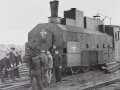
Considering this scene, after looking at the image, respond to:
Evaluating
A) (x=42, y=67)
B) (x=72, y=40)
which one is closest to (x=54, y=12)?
(x=72, y=40)

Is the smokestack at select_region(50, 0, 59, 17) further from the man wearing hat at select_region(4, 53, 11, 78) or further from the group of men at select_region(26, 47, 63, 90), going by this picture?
the man wearing hat at select_region(4, 53, 11, 78)

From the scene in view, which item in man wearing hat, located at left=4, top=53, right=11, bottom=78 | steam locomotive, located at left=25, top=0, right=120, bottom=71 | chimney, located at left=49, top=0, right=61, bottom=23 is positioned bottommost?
man wearing hat, located at left=4, top=53, right=11, bottom=78

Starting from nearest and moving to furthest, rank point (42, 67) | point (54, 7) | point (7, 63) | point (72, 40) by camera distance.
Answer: point (42, 67)
point (7, 63)
point (54, 7)
point (72, 40)

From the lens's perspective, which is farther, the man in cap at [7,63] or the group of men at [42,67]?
the man in cap at [7,63]

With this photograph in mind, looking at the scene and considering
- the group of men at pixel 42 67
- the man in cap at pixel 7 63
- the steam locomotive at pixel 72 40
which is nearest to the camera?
the group of men at pixel 42 67

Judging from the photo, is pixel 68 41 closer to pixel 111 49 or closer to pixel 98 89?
pixel 98 89

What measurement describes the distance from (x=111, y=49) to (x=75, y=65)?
596 cm

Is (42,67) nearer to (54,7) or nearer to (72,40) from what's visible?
(72,40)

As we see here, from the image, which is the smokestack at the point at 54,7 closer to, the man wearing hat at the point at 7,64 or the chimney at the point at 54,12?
the chimney at the point at 54,12

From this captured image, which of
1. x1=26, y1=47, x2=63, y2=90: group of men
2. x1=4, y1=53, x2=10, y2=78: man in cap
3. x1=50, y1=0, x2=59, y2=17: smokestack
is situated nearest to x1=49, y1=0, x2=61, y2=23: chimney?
x1=50, y1=0, x2=59, y2=17: smokestack

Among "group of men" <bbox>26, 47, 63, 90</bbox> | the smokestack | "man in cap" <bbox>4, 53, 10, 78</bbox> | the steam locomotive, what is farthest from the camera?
the smokestack

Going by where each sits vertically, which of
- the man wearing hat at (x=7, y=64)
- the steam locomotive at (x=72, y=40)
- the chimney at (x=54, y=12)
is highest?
the chimney at (x=54, y=12)

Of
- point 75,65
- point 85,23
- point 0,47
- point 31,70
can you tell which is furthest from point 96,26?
point 0,47

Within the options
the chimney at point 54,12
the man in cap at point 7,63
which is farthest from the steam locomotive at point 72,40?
the man in cap at point 7,63
